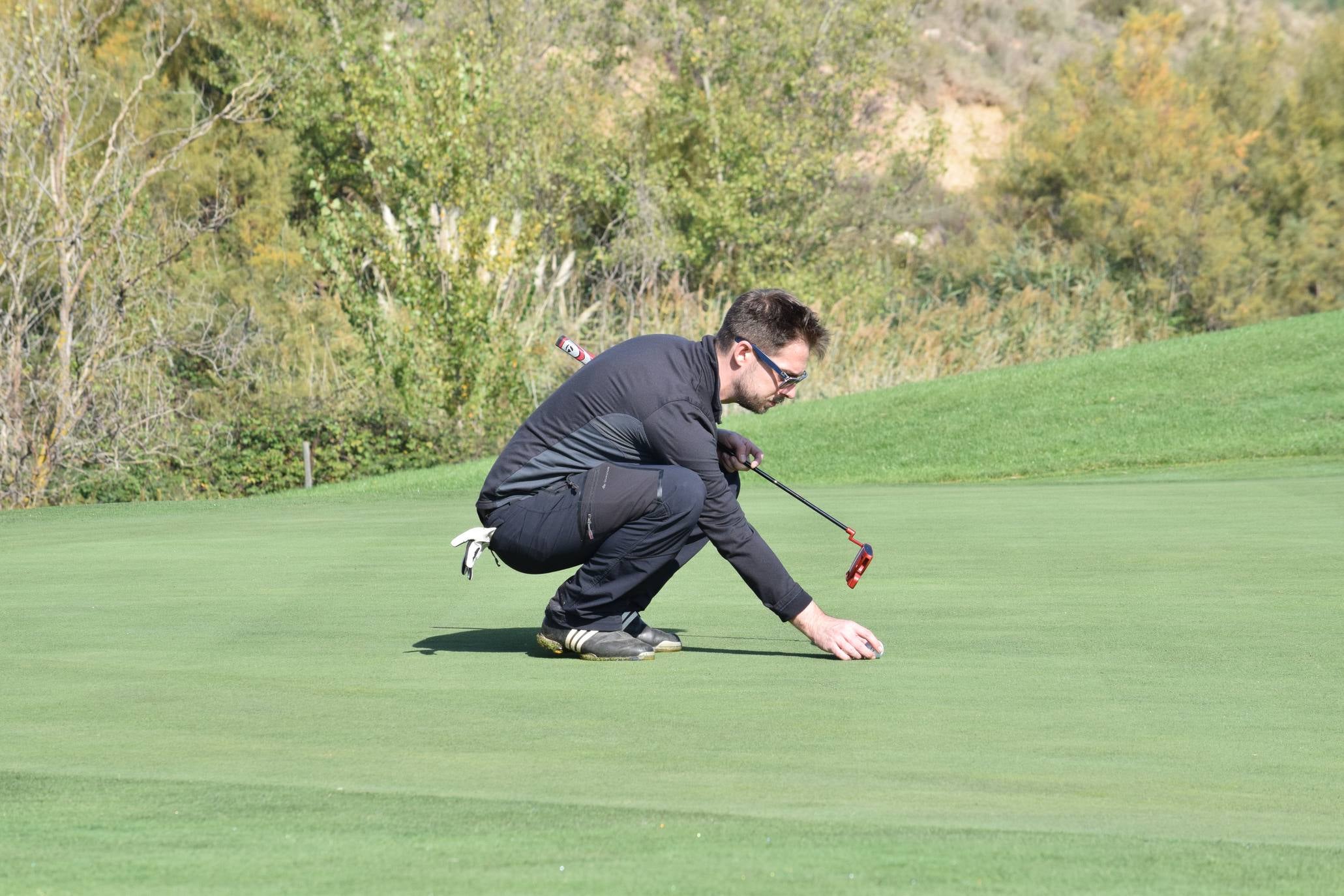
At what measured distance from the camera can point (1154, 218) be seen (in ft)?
120

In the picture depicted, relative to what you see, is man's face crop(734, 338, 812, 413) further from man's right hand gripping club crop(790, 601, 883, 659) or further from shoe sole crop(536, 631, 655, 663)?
shoe sole crop(536, 631, 655, 663)

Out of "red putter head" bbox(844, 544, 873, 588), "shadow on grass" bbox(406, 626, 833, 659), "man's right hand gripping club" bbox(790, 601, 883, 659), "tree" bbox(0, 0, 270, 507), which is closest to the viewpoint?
"man's right hand gripping club" bbox(790, 601, 883, 659)

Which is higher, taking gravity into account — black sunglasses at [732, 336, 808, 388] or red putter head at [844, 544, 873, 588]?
black sunglasses at [732, 336, 808, 388]

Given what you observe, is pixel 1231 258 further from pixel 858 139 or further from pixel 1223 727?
pixel 1223 727

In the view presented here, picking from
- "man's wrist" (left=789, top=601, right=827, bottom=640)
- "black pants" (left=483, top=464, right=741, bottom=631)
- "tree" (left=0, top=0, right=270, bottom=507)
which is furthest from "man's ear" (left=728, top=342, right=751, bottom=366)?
"tree" (left=0, top=0, right=270, bottom=507)

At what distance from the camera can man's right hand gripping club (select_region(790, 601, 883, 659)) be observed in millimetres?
5031

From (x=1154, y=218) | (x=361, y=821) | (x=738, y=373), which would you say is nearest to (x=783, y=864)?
(x=361, y=821)

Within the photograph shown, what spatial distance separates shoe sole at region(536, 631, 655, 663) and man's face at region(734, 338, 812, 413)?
2.86 ft

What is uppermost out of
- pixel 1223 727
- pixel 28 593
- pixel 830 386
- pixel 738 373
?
pixel 738 373

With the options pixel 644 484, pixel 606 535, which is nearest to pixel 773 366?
pixel 644 484

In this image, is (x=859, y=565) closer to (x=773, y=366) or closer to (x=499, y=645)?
(x=773, y=366)

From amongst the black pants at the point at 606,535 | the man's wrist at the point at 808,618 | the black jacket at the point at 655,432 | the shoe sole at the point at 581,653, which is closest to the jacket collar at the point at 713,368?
the black jacket at the point at 655,432

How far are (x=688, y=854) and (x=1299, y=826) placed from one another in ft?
3.86

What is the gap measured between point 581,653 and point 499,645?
0.39 m
